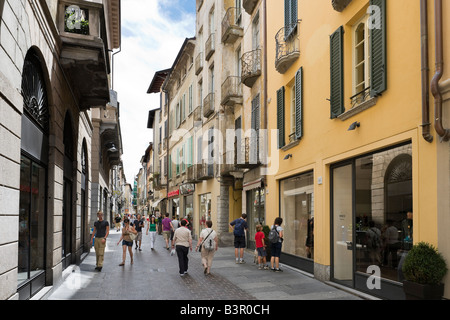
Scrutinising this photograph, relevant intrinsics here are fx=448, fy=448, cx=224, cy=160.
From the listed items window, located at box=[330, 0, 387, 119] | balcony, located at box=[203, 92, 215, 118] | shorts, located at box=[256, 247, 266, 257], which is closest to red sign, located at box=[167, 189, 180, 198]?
balcony, located at box=[203, 92, 215, 118]

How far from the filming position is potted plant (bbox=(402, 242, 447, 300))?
21.4ft

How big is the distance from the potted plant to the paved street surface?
2.35 metres

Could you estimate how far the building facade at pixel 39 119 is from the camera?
6.10 meters

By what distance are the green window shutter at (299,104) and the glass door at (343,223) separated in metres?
2.19

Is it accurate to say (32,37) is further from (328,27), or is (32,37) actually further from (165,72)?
(165,72)

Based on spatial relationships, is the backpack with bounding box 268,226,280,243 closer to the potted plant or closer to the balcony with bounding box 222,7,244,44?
the potted plant

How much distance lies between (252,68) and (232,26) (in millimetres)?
3946

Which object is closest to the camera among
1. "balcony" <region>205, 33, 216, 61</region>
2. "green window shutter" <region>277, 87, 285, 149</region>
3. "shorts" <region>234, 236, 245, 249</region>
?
"green window shutter" <region>277, 87, 285, 149</region>

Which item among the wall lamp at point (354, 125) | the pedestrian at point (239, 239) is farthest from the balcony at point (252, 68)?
the wall lamp at point (354, 125)

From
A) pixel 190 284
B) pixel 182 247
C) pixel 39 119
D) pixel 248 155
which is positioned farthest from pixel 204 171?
pixel 39 119

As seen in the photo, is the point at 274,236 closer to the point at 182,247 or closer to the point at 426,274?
the point at 182,247

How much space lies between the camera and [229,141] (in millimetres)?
21125

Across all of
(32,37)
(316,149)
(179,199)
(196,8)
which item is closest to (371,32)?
(316,149)

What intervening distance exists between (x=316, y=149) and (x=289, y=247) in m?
3.94
